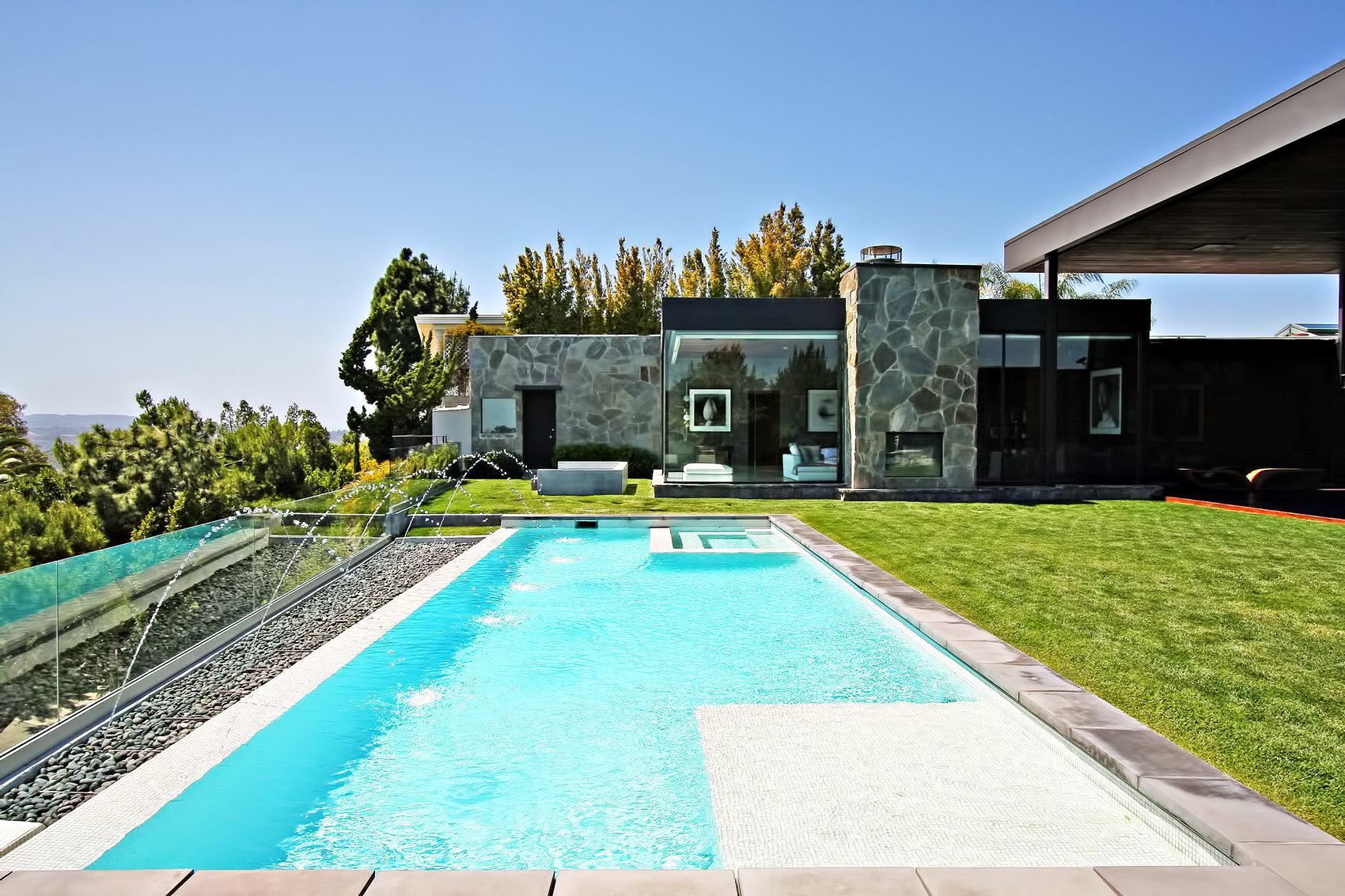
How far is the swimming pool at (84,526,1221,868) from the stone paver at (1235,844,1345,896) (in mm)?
242

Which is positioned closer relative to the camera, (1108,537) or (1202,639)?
(1202,639)

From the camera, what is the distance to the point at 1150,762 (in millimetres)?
3164

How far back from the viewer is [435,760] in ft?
13.2

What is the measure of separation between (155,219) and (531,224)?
52.9 ft

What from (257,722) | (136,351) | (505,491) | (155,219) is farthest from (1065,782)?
(136,351)

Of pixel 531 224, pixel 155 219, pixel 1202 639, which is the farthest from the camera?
pixel 531 224

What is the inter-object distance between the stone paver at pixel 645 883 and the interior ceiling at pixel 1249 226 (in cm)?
888

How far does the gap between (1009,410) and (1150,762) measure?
42.9ft

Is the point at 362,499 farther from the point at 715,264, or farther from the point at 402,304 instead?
the point at 715,264

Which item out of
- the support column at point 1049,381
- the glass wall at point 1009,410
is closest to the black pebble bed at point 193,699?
the glass wall at point 1009,410

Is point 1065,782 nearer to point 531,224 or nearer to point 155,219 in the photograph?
point 155,219

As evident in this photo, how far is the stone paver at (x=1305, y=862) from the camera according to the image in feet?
7.64

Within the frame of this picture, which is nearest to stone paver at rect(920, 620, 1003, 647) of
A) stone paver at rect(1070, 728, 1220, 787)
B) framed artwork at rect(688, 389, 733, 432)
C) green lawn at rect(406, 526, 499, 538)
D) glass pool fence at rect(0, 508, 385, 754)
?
stone paver at rect(1070, 728, 1220, 787)

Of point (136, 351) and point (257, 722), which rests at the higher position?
point (136, 351)
